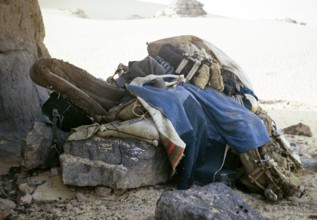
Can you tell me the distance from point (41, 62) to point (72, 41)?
19.7 meters

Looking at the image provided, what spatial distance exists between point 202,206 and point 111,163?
1.12 m

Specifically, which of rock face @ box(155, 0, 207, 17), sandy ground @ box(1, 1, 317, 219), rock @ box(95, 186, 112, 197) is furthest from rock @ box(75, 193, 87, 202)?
rock face @ box(155, 0, 207, 17)

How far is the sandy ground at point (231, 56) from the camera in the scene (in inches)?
132

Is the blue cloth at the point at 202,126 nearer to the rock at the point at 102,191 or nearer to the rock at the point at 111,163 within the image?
the rock at the point at 111,163

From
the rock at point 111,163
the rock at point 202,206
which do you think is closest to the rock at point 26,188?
the rock at point 111,163

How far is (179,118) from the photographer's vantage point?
3.76 meters

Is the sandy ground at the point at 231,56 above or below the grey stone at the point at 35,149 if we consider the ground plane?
below

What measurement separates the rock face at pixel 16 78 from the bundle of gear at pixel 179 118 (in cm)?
81

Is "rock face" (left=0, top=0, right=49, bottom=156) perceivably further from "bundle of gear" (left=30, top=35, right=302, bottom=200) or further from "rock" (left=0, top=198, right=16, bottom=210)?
"rock" (left=0, top=198, right=16, bottom=210)

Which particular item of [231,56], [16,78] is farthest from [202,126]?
[231,56]

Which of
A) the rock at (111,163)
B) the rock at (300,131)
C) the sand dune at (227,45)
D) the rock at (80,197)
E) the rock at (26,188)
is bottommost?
the sand dune at (227,45)

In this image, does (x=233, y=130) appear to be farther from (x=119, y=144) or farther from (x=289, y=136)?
(x=289, y=136)

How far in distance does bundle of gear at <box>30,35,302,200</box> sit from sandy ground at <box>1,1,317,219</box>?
1.07 feet

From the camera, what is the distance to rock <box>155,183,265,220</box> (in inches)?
105
